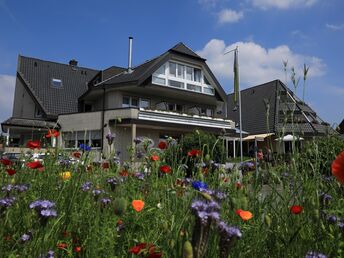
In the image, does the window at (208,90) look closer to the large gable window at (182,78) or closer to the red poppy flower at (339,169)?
the large gable window at (182,78)

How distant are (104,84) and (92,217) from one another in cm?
2457

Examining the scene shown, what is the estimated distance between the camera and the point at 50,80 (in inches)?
1251

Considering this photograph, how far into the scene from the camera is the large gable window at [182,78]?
2686cm

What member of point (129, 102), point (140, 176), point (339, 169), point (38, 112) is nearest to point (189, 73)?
point (129, 102)

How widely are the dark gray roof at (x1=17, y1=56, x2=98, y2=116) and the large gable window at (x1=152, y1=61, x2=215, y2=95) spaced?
8137mm

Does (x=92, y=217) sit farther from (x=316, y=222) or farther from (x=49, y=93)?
(x=49, y=93)

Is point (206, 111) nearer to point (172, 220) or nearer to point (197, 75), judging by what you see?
point (197, 75)

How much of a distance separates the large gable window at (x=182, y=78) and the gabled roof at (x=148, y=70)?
0.61 meters

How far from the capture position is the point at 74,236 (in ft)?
6.54

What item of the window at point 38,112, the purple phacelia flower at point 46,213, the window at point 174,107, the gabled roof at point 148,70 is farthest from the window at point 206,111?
the purple phacelia flower at point 46,213

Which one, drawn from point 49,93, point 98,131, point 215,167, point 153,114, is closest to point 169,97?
point 153,114

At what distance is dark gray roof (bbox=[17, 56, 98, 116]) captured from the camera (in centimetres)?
2936

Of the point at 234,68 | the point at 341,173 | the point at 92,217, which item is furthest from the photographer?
the point at 234,68

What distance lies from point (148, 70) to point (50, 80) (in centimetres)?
1089
